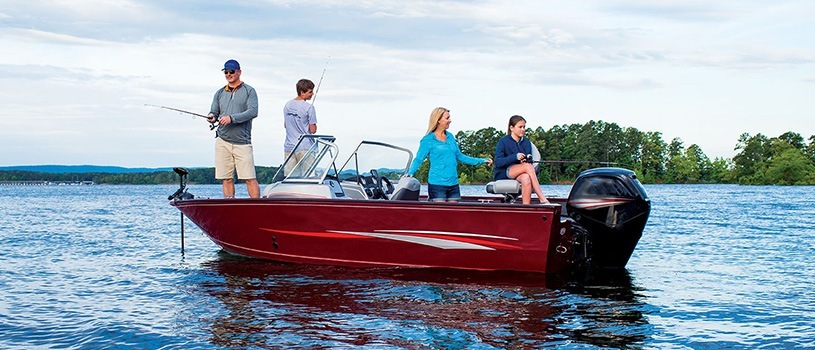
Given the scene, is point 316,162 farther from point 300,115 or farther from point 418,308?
point 418,308

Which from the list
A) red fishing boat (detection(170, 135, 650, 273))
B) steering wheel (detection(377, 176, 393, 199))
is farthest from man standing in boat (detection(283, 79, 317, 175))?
steering wheel (detection(377, 176, 393, 199))

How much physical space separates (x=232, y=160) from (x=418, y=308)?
14.0 ft

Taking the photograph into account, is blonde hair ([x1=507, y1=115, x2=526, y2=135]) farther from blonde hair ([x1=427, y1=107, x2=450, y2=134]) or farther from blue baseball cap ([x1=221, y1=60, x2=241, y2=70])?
blue baseball cap ([x1=221, y1=60, x2=241, y2=70])

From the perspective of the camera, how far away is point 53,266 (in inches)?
458

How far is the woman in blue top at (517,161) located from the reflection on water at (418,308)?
3.29 ft

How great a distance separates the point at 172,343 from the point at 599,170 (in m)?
5.19

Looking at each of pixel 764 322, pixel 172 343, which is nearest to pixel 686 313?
pixel 764 322

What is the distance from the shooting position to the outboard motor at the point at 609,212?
8852mm

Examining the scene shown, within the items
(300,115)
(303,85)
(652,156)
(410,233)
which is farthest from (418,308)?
(652,156)

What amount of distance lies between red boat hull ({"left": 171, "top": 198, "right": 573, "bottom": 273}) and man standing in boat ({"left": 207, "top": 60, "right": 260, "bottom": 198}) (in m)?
0.50

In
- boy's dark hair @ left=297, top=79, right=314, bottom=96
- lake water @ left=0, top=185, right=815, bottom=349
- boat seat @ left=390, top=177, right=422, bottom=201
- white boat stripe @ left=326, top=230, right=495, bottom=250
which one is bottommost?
lake water @ left=0, top=185, right=815, bottom=349

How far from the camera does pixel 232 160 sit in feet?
35.2

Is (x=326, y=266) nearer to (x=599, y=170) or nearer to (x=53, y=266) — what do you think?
(x=599, y=170)

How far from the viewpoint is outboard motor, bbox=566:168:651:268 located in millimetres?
8852
